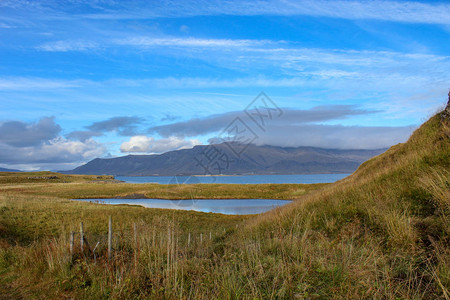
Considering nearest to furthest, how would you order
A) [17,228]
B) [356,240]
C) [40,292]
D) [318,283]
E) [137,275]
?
[318,283] → [137,275] → [40,292] → [356,240] → [17,228]

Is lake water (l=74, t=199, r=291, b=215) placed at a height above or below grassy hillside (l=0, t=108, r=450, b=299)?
below

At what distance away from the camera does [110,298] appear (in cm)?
588

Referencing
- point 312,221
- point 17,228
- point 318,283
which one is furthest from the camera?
point 17,228

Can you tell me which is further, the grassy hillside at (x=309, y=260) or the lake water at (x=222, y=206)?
the lake water at (x=222, y=206)

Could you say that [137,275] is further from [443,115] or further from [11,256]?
[443,115]

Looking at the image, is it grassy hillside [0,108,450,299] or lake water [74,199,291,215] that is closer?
grassy hillside [0,108,450,299]

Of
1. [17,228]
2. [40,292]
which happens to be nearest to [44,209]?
[17,228]

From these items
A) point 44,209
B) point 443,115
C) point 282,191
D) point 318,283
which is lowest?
point 282,191

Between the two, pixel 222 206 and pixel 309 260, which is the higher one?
pixel 309 260

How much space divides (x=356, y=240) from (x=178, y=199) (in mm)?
57403

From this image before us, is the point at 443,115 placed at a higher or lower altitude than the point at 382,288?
higher

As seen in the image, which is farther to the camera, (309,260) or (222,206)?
(222,206)

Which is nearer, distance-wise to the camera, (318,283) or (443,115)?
(318,283)

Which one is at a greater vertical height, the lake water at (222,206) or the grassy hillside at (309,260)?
the grassy hillside at (309,260)
